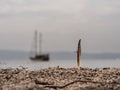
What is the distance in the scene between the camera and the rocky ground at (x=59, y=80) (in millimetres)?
18203

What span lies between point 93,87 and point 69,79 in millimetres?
1902

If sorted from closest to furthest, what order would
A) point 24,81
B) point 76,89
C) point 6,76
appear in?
point 76,89, point 24,81, point 6,76

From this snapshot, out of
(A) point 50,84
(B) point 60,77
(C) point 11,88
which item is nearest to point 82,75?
(B) point 60,77

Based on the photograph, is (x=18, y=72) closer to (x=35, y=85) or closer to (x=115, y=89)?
(x=35, y=85)

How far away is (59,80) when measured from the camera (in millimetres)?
19609

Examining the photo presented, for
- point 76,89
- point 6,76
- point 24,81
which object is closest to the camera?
point 76,89

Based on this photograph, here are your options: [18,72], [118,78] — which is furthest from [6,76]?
[118,78]

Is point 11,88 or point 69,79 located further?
point 69,79

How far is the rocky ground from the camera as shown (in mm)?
18203

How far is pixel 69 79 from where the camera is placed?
65.3ft

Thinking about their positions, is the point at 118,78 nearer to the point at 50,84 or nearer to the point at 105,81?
the point at 105,81

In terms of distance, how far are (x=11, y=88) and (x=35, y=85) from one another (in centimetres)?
87

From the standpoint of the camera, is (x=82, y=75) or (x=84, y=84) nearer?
(x=84, y=84)

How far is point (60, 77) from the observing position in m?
20.3
